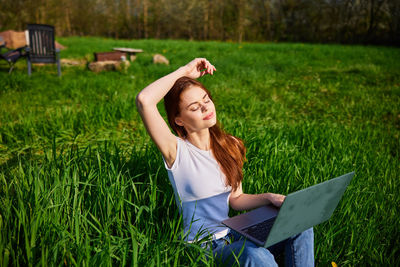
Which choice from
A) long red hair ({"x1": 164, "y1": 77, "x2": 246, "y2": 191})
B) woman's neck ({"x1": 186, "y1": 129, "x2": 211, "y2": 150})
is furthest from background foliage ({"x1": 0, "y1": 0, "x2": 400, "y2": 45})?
woman's neck ({"x1": 186, "y1": 129, "x2": 211, "y2": 150})

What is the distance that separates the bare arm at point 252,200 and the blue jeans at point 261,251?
0.16 metres

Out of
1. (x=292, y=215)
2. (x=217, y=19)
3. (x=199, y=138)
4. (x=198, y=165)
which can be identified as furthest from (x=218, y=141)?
(x=217, y=19)

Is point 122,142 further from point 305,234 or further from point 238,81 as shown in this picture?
point 238,81

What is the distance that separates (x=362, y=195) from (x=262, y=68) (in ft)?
19.9

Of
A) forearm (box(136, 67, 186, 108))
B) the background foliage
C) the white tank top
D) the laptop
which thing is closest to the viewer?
the laptop

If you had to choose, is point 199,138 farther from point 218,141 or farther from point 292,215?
point 292,215

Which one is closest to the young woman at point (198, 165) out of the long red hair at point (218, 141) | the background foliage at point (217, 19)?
the long red hair at point (218, 141)

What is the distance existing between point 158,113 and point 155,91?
0.34ft

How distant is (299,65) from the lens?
866cm

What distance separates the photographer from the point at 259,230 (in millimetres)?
1458

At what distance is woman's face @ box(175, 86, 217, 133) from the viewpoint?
156 centimetres

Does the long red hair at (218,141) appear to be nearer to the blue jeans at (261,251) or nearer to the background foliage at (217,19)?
the blue jeans at (261,251)

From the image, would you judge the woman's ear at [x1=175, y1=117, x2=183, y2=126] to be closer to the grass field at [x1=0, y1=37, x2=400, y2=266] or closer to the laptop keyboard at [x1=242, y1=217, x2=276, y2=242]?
the grass field at [x1=0, y1=37, x2=400, y2=266]

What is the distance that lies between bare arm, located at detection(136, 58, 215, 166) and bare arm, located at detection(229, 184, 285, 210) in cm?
44
